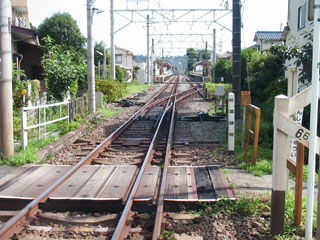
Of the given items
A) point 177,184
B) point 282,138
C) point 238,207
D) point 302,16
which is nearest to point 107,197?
point 177,184

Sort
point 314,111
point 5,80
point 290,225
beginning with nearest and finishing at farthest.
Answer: point 314,111 < point 290,225 < point 5,80

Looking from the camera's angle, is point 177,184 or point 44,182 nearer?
point 177,184

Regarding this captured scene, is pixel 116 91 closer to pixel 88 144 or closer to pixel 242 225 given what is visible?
pixel 88 144

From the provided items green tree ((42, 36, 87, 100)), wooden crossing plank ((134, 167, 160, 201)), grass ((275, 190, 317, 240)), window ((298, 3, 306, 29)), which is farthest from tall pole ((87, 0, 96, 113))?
grass ((275, 190, 317, 240))

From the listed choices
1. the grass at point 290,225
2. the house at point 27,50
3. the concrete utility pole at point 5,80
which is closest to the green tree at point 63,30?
the house at point 27,50

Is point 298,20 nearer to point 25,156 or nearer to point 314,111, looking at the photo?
point 25,156

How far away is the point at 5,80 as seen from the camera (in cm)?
758

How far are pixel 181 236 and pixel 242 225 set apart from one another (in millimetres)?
774

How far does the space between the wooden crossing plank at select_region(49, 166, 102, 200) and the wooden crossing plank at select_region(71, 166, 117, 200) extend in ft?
0.23

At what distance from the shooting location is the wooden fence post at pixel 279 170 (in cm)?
409

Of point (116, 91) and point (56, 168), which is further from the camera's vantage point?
point (116, 91)

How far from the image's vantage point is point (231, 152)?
28.2ft

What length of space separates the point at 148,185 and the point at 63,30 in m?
38.3

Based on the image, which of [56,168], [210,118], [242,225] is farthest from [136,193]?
[210,118]
